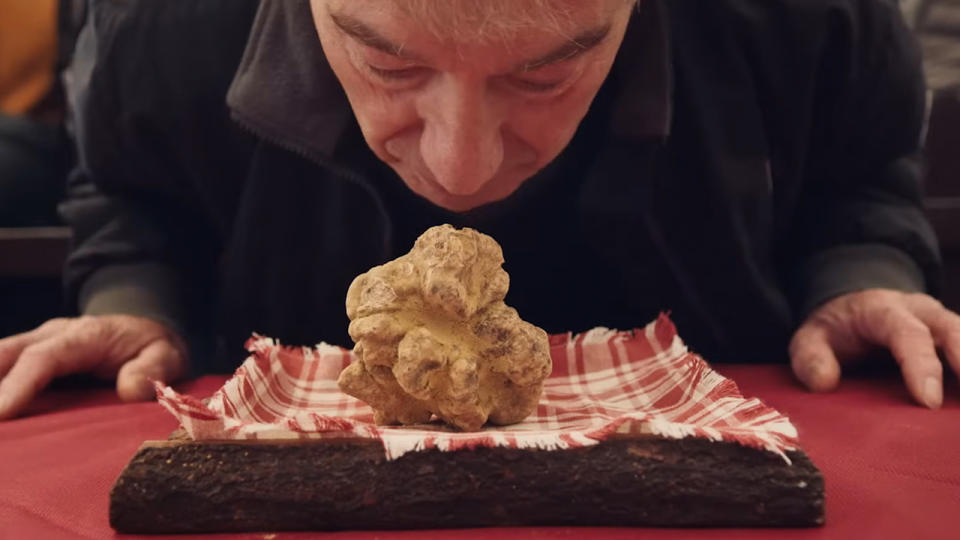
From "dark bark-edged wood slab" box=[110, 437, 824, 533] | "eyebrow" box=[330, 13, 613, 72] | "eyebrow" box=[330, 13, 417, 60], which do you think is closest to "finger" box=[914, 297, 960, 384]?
"dark bark-edged wood slab" box=[110, 437, 824, 533]

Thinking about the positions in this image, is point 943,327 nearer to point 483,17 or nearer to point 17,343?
point 483,17

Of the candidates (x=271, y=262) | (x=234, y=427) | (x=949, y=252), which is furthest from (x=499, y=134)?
(x=949, y=252)

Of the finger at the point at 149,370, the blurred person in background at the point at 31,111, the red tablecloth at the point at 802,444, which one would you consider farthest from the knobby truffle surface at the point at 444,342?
the blurred person in background at the point at 31,111

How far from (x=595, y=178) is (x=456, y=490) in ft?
2.27

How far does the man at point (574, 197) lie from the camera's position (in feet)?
4.21

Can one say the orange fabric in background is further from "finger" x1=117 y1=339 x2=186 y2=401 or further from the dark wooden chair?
"finger" x1=117 y1=339 x2=186 y2=401

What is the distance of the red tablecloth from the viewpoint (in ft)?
2.60

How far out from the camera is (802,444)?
987 mm

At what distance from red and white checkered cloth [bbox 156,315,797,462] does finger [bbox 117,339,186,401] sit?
6.6 inches

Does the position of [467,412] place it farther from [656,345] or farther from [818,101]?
[818,101]

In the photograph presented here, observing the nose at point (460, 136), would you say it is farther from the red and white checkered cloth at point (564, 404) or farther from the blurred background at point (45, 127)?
the blurred background at point (45, 127)

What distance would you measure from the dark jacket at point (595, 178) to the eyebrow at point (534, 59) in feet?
1.16

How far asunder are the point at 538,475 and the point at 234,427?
0.28 m

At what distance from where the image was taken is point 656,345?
1.19 meters
